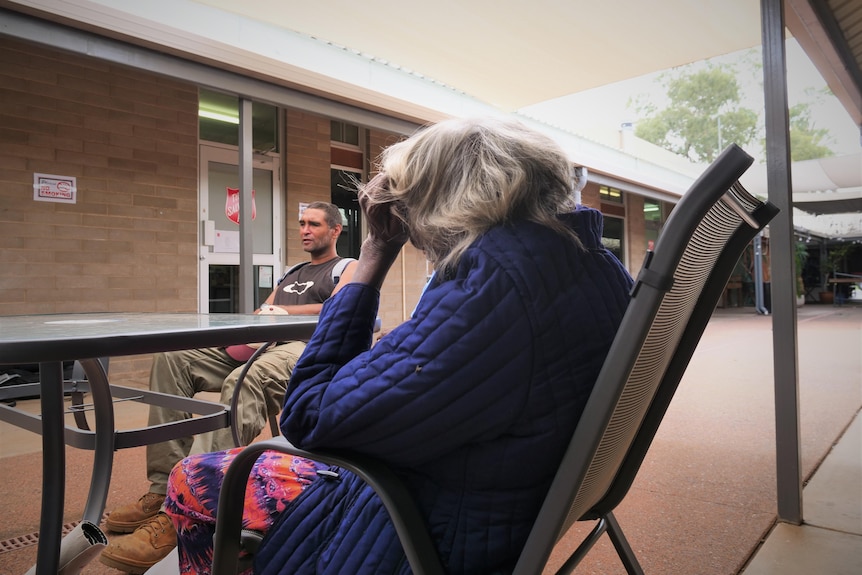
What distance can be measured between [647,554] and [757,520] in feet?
1.97

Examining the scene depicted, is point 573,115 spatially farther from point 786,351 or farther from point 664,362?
point 664,362

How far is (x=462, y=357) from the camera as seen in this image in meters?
0.81

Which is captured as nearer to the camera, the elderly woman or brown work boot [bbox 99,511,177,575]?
the elderly woman

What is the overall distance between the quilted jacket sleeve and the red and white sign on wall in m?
5.71

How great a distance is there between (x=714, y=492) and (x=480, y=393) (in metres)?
2.37

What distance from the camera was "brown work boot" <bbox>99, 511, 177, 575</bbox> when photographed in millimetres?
1932

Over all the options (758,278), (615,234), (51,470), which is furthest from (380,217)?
(758,278)

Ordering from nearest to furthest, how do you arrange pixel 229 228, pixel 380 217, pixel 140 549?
pixel 380 217, pixel 140 549, pixel 229 228

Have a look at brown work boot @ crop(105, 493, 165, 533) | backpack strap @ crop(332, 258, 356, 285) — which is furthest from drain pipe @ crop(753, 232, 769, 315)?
brown work boot @ crop(105, 493, 165, 533)

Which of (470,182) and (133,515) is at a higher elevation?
(470,182)

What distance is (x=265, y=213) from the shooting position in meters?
7.28

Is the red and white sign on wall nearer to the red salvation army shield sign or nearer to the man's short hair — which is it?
the red salvation army shield sign

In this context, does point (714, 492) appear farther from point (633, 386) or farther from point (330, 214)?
point (330, 214)

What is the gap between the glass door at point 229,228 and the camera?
21.6ft
